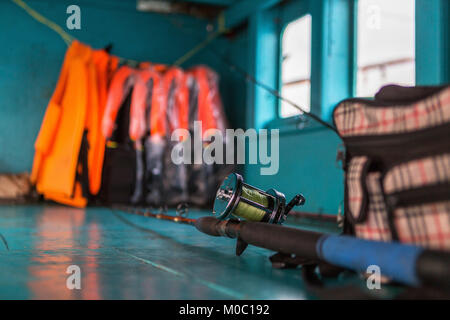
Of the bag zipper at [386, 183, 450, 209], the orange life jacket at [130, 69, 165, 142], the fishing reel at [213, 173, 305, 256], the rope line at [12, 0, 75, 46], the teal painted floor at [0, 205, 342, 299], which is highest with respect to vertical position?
the rope line at [12, 0, 75, 46]

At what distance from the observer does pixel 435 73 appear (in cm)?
314

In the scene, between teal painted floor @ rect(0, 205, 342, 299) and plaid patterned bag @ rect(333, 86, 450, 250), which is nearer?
plaid patterned bag @ rect(333, 86, 450, 250)

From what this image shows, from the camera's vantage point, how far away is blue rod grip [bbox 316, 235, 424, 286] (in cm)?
113

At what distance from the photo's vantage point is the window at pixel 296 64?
17.3ft

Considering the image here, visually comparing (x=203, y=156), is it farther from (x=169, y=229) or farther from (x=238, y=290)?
(x=238, y=290)

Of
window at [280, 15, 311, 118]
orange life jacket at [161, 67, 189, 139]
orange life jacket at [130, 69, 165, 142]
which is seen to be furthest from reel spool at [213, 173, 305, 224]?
orange life jacket at [161, 67, 189, 139]

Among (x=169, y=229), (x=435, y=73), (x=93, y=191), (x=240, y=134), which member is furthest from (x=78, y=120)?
(x=435, y=73)

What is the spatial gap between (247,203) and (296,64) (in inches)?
147

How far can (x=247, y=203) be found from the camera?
2.07 m

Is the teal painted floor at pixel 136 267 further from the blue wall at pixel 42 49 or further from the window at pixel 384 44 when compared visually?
the blue wall at pixel 42 49

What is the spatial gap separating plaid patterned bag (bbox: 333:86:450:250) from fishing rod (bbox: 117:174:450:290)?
0.41 feet

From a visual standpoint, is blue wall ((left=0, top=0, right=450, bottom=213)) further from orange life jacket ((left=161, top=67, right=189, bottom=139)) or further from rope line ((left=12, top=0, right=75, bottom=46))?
orange life jacket ((left=161, top=67, right=189, bottom=139))

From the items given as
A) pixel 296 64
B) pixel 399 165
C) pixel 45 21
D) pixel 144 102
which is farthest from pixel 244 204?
pixel 45 21
